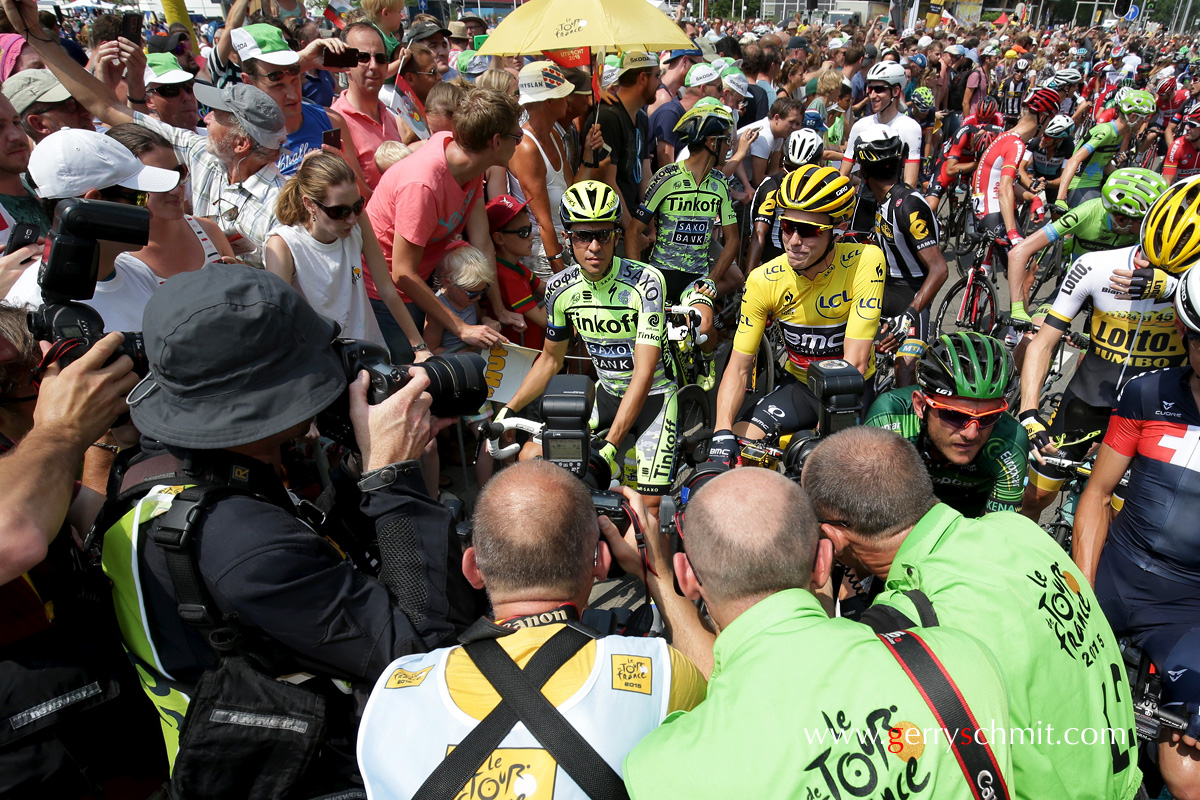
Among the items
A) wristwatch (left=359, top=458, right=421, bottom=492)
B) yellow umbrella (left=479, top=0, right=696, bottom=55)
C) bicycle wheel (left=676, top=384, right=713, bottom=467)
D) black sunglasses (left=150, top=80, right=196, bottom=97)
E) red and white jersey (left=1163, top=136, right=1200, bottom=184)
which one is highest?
yellow umbrella (left=479, top=0, right=696, bottom=55)

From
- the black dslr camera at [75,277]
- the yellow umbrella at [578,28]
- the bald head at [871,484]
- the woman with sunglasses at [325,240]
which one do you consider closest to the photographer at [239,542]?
the black dslr camera at [75,277]

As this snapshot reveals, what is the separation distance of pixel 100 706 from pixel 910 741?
77.6 inches

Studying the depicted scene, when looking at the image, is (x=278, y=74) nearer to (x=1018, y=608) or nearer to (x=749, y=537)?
(x=749, y=537)

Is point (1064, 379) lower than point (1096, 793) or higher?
lower

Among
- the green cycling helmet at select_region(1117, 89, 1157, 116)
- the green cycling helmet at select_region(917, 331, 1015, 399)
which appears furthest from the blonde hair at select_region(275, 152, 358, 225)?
the green cycling helmet at select_region(1117, 89, 1157, 116)

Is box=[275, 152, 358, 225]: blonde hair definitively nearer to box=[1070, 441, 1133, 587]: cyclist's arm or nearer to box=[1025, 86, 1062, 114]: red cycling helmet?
box=[1070, 441, 1133, 587]: cyclist's arm

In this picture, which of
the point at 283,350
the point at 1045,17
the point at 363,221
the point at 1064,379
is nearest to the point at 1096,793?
the point at 283,350

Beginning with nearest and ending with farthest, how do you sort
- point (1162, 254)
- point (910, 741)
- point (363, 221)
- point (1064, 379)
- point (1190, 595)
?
point (910, 741), point (1190, 595), point (1162, 254), point (363, 221), point (1064, 379)

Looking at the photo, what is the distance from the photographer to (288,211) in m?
3.80

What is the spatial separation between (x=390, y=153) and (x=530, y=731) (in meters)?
4.78

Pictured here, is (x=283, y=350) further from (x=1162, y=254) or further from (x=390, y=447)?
(x=1162, y=254)

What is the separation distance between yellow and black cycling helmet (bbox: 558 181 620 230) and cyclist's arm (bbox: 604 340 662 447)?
791 mm

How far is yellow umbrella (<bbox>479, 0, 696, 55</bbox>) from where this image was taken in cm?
578

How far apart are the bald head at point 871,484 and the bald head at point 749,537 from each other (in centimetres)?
38
